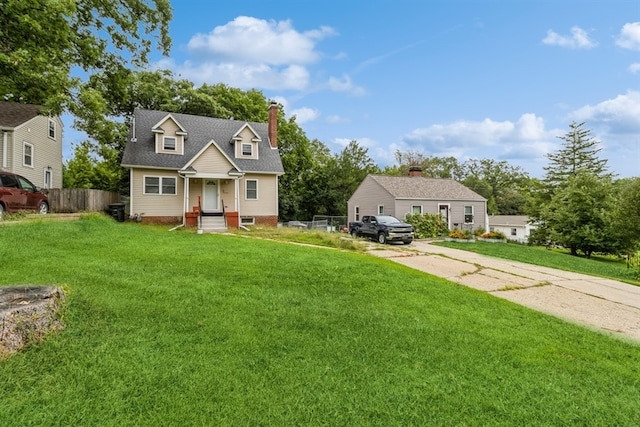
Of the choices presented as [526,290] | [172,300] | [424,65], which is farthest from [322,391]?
[424,65]

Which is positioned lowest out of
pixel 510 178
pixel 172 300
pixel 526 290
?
pixel 526 290

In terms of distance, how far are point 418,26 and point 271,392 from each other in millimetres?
16255

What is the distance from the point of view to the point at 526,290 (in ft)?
28.3

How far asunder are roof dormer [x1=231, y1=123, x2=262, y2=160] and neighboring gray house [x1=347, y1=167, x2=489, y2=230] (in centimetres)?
984

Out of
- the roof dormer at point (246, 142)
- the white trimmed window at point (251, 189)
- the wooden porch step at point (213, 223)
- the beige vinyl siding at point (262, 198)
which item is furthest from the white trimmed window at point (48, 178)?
the white trimmed window at point (251, 189)

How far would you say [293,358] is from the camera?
374cm

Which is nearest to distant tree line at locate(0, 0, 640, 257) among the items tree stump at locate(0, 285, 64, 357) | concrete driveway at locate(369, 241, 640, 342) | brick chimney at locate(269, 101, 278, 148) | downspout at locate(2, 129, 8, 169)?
downspout at locate(2, 129, 8, 169)

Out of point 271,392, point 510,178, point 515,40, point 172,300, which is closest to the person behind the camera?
point 271,392

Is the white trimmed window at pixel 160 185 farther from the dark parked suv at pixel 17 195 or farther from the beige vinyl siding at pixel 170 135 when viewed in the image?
the dark parked suv at pixel 17 195

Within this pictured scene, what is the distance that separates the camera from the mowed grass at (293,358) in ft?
9.36

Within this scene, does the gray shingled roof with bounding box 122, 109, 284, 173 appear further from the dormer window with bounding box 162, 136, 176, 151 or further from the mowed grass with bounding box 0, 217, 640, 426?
the mowed grass with bounding box 0, 217, 640, 426

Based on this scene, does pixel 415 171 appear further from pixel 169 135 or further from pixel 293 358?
pixel 293 358

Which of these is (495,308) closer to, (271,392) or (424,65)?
(271,392)

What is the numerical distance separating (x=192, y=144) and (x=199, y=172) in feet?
10.4
